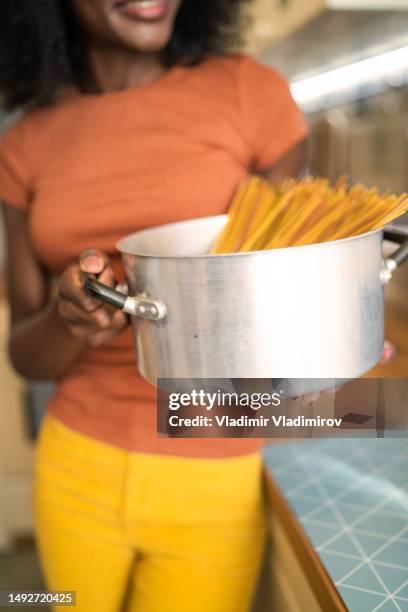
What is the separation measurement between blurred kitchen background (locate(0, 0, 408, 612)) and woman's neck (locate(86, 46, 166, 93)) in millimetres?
368

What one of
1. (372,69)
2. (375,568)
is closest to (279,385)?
(375,568)

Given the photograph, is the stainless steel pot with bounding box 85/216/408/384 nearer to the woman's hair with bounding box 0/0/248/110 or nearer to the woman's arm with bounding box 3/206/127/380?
the woman's arm with bounding box 3/206/127/380

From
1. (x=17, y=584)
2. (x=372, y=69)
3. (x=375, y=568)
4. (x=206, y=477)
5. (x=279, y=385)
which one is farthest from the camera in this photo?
(x=372, y=69)

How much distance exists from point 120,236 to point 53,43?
280 millimetres

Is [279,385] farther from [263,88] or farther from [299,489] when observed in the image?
[263,88]

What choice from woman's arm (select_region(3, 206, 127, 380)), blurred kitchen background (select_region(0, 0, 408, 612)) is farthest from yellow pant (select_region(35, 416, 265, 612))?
blurred kitchen background (select_region(0, 0, 408, 612))

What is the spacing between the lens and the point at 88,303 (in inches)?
18.5

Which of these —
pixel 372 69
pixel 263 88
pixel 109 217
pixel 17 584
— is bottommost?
pixel 17 584

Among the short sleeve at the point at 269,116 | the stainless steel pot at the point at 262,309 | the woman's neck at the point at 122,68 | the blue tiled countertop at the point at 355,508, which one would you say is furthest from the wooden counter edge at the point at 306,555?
the woman's neck at the point at 122,68

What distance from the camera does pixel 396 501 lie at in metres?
0.59

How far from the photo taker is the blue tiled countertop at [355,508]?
0.49 m

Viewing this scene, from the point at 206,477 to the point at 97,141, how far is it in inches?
15.6

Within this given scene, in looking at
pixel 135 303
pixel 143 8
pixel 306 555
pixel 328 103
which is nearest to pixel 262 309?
pixel 135 303

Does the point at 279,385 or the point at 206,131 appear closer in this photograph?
the point at 279,385
